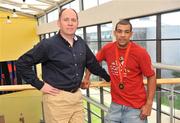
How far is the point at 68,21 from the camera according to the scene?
2.02 m

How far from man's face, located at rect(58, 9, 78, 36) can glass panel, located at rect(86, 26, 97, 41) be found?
6.34 m

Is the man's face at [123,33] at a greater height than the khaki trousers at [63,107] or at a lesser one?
greater

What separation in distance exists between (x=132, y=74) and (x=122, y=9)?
13.0 feet

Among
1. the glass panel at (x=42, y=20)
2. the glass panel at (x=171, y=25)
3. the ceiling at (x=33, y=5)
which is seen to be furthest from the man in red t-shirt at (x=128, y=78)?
the glass panel at (x=42, y=20)

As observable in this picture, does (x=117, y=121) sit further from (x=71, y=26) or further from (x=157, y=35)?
(x=157, y=35)

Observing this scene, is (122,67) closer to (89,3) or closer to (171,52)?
(171,52)

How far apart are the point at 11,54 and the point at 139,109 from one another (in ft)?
43.0

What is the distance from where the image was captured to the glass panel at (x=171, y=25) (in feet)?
16.0

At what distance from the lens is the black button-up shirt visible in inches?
77.6

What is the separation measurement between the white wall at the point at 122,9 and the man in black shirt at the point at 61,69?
273cm

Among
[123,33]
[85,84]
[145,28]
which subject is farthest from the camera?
[145,28]

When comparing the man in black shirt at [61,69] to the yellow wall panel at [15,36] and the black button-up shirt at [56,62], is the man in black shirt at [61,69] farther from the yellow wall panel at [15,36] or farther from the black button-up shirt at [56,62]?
the yellow wall panel at [15,36]

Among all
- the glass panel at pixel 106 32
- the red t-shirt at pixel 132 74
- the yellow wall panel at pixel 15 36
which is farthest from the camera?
the yellow wall panel at pixel 15 36

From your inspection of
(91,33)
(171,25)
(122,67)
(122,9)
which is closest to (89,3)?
(91,33)
